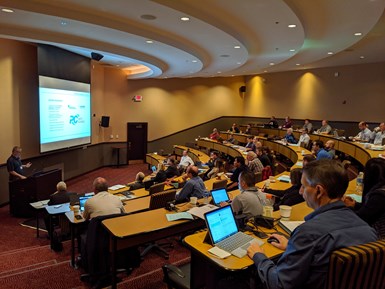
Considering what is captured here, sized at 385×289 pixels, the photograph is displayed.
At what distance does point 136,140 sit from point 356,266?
501 inches

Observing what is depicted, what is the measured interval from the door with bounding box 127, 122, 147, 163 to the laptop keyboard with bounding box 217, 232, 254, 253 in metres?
11.2

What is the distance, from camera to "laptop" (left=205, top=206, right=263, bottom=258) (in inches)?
93.5

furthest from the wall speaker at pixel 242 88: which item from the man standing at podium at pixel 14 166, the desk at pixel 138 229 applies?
the desk at pixel 138 229

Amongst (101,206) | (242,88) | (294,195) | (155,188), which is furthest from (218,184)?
(242,88)

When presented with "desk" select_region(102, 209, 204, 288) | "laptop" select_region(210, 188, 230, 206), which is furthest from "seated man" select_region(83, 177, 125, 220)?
"laptop" select_region(210, 188, 230, 206)

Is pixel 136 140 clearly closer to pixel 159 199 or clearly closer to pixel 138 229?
pixel 159 199

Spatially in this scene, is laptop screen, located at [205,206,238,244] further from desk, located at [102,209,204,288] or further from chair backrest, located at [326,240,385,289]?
chair backrest, located at [326,240,385,289]

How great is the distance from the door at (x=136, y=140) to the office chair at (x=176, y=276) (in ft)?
35.6

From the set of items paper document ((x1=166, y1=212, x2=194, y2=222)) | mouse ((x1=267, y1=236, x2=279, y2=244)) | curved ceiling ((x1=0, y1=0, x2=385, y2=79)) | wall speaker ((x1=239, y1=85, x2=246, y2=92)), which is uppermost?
curved ceiling ((x1=0, y1=0, x2=385, y2=79))

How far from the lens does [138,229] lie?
10.5ft

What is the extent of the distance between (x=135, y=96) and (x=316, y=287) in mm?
12628

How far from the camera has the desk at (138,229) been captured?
10.4ft

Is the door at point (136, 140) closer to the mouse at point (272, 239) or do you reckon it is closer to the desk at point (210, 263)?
the desk at point (210, 263)

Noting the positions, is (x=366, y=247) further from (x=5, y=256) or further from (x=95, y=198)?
(x=5, y=256)
